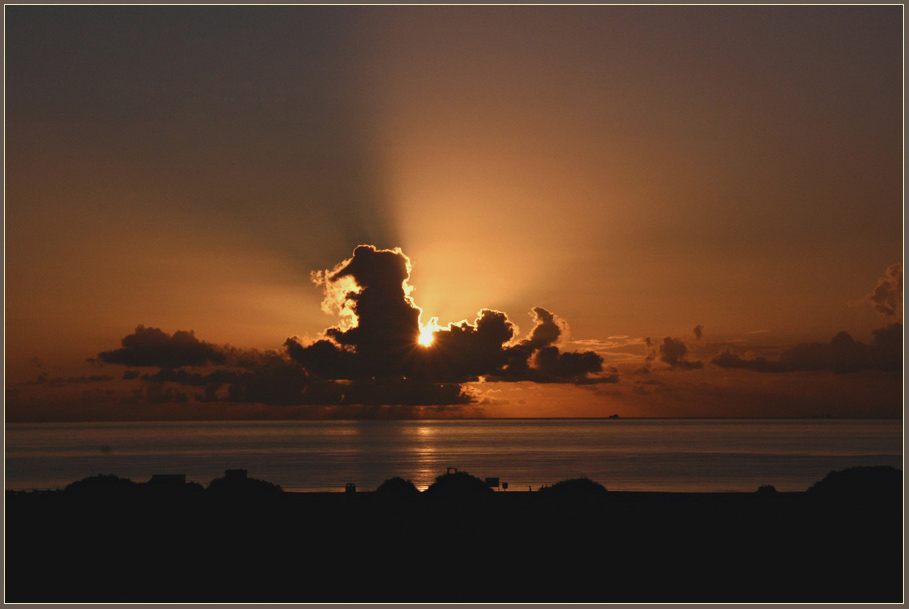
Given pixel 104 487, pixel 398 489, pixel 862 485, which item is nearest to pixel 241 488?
pixel 104 487

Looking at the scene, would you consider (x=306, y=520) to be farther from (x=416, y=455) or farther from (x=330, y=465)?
(x=416, y=455)

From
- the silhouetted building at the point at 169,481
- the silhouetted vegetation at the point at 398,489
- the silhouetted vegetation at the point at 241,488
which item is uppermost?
the silhouetted building at the point at 169,481

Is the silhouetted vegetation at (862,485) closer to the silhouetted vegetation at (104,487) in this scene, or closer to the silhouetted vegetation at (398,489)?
the silhouetted vegetation at (398,489)

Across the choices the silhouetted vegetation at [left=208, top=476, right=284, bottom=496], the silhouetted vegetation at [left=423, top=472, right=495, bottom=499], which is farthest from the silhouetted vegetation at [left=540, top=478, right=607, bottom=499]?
the silhouetted vegetation at [left=208, top=476, right=284, bottom=496]

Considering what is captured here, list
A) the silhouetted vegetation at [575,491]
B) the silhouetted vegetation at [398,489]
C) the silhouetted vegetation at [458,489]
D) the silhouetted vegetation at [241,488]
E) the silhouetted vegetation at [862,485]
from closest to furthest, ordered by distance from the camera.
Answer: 1. the silhouetted vegetation at [241,488]
2. the silhouetted vegetation at [862,485]
3. the silhouetted vegetation at [575,491]
4. the silhouetted vegetation at [458,489]
5. the silhouetted vegetation at [398,489]

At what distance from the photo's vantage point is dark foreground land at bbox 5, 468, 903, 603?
21.1 meters

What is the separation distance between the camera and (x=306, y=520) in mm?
31594

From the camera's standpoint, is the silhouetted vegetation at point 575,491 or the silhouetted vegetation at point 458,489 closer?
the silhouetted vegetation at point 575,491

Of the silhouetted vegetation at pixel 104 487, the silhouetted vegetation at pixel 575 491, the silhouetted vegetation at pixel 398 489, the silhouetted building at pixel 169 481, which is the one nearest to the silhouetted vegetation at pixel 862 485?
the silhouetted vegetation at pixel 575 491

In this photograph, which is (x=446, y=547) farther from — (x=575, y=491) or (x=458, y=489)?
(x=575, y=491)

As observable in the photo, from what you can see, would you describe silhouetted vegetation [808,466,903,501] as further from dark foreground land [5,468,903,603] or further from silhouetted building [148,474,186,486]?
silhouetted building [148,474,186,486]

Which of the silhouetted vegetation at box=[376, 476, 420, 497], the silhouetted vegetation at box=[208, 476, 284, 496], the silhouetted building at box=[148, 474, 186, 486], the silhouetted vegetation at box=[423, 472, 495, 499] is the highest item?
the silhouetted building at box=[148, 474, 186, 486]

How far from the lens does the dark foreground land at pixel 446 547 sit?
830 inches

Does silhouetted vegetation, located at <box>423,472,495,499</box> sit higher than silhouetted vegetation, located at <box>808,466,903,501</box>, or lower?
lower
